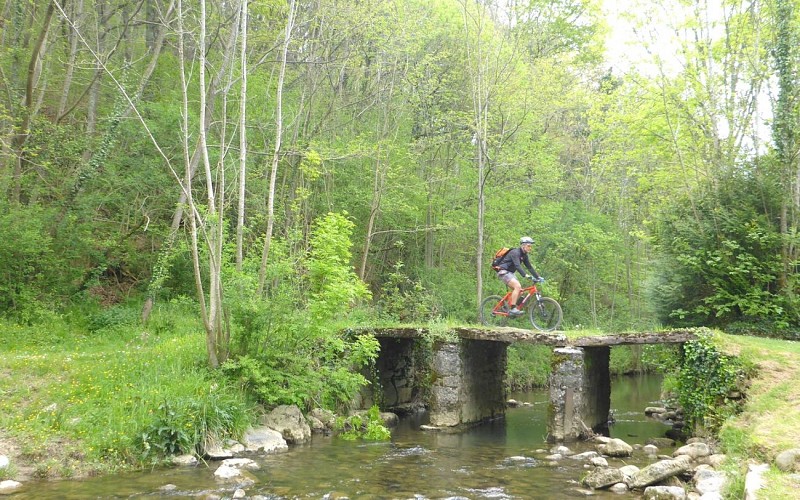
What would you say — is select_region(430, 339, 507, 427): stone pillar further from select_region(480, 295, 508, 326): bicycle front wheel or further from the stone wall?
the stone wall

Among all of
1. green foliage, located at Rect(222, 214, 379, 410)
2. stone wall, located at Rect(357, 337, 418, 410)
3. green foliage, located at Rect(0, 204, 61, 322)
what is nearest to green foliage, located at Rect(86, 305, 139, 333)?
green foliage, located at Rect(0, 204, 61, 322)

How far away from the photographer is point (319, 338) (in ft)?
41.9

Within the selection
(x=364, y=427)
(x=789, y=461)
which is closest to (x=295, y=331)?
(x=364, y=427)

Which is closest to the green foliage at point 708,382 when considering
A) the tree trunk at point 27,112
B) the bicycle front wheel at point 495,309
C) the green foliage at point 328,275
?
the bicycle front wheel at point 495,309

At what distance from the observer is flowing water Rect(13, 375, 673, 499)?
815cm

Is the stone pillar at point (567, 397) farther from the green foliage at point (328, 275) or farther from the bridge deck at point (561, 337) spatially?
the green foliage at point (328, 275)

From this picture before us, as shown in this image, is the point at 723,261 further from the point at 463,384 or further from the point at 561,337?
the point at 463,384

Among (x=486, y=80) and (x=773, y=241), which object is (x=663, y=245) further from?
(x=486, y=80)

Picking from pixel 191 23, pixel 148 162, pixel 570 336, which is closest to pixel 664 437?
pixel 570 336

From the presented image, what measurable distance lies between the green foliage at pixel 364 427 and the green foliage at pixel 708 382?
5.77 meters

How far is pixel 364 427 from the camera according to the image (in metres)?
13.1

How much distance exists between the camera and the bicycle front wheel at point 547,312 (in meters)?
13.6

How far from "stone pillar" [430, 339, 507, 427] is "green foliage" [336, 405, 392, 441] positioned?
4.73ft

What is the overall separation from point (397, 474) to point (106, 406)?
4733 millimetres
